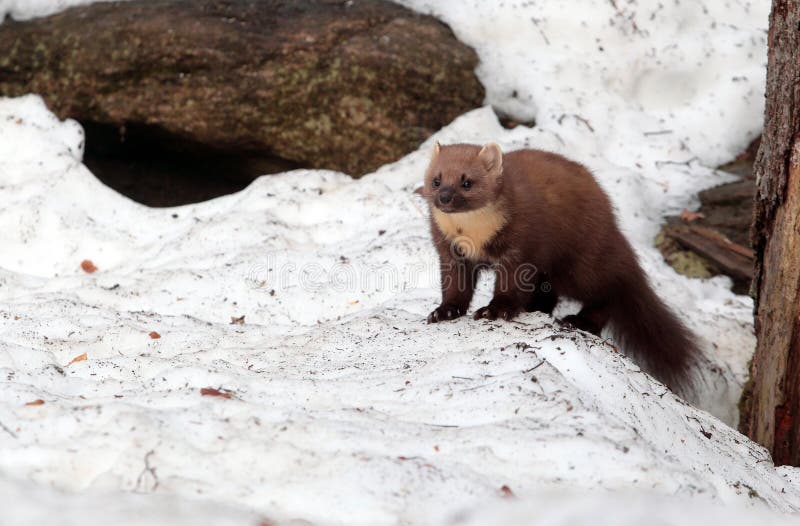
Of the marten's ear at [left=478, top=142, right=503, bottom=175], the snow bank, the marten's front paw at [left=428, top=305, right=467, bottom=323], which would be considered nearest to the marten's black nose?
the marten's ear at [left=478, top=142, right=503, bottom=175]

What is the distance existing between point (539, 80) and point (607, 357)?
4212 mm

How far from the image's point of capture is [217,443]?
9.05 ft

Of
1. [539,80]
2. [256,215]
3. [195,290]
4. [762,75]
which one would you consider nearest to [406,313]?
[195,290]

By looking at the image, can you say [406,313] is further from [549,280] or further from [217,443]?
[217,443]

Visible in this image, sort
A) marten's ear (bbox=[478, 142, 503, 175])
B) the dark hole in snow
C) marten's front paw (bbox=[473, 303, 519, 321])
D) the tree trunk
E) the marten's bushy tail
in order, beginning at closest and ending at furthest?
the tree trunk, marten's front paw (bbox=[473, 303, 519, 321]), marten's ear (bbox=[478, 142, 503, 175]), the marten's bushy tail, the dark hole in snow

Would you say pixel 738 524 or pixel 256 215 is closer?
pixel 738 524

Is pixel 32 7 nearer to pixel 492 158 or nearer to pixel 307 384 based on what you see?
pixel 492 158

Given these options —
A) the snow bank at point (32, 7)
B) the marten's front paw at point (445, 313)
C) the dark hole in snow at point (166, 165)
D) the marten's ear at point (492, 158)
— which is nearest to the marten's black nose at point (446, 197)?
the marten's ear at point (492, 158)

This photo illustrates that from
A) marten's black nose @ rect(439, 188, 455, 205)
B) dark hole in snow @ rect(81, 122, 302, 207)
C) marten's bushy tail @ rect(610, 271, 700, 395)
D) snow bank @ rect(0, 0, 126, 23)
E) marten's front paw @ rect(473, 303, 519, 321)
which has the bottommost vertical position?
dark hole in snow @ rect(81, 122, 302, 207)

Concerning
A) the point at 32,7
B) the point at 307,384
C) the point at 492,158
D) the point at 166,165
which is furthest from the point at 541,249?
the point at 32,7

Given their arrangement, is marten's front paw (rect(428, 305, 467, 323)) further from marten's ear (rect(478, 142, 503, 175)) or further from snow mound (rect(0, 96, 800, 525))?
marten's ear (rect(478, 142, 503, 175))

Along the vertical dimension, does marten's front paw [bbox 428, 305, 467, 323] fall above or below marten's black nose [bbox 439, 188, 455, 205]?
below

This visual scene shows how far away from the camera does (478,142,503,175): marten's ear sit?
448 centimetres

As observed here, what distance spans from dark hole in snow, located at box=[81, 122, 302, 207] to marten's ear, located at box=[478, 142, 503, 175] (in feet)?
10.1
